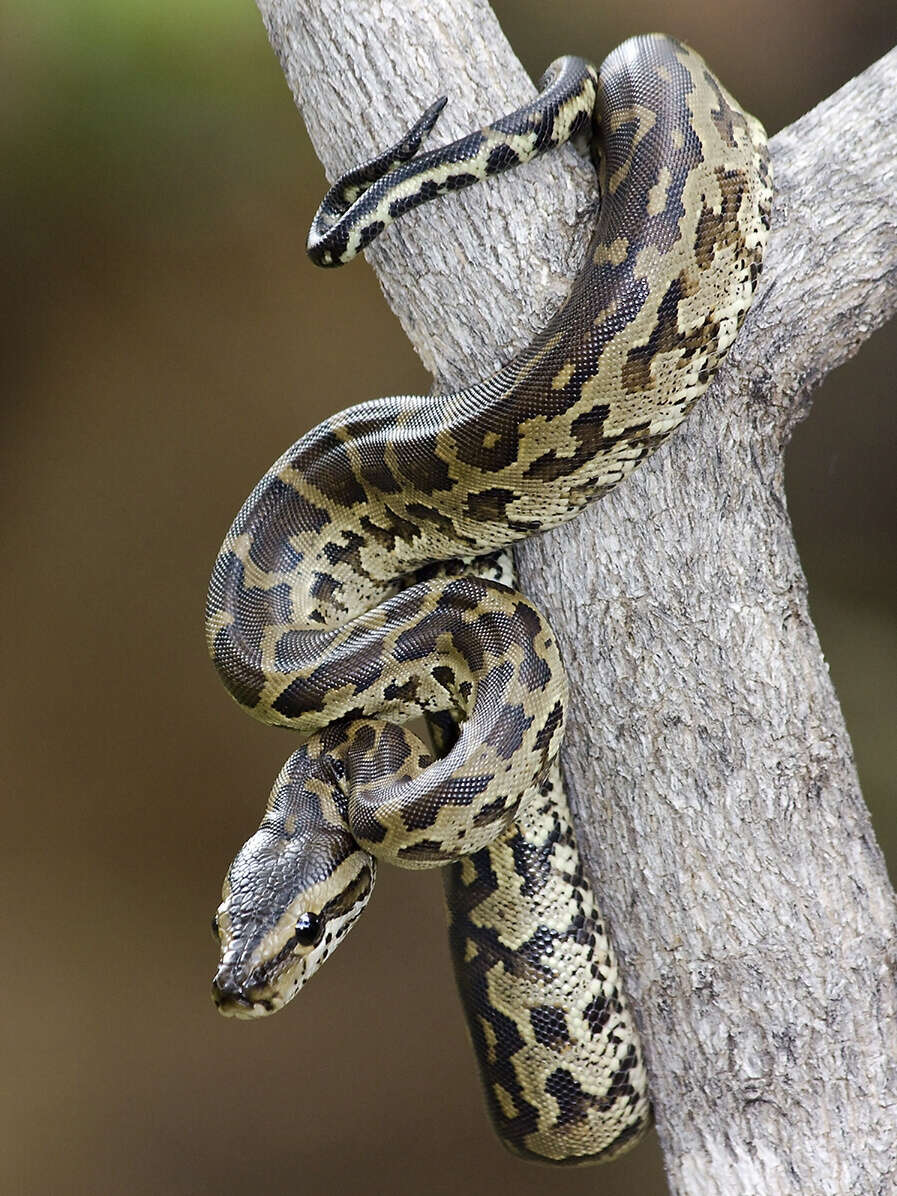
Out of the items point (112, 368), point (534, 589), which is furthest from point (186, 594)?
point (534, 589)

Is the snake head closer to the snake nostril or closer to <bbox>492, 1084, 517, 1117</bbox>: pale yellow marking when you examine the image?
the snake nostril

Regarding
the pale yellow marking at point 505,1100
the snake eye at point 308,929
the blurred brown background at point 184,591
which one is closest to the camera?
the snake eye at point 308,929

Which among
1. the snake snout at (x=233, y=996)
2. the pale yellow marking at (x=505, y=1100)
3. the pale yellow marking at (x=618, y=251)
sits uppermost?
the pale yellow marking at (x=618, y=251)

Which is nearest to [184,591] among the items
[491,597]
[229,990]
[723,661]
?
[491,597]

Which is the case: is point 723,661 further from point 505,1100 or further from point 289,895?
point 505,1100

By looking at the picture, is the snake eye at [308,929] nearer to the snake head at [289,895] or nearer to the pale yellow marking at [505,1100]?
the snake head at [289,895]

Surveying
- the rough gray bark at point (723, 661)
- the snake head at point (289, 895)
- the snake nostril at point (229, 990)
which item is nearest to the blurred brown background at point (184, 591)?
the rough gray bark at point (723, 661)

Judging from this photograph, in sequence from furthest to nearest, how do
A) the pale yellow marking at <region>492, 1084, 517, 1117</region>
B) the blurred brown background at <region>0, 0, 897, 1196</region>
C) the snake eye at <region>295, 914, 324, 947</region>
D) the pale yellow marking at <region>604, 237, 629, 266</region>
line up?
the blurred brown background at <region>0, 0, 897, 1196</region>
the pale yellow marking at <region>492, 1084, 517, 1117</region>
the snake eye at <region>295, 914, 324, 947</region>
the pale yellow marking at <region>604, 237, 629, 266</region>

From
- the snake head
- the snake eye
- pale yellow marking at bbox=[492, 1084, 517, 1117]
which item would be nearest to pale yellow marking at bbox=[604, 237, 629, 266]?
the snake head
